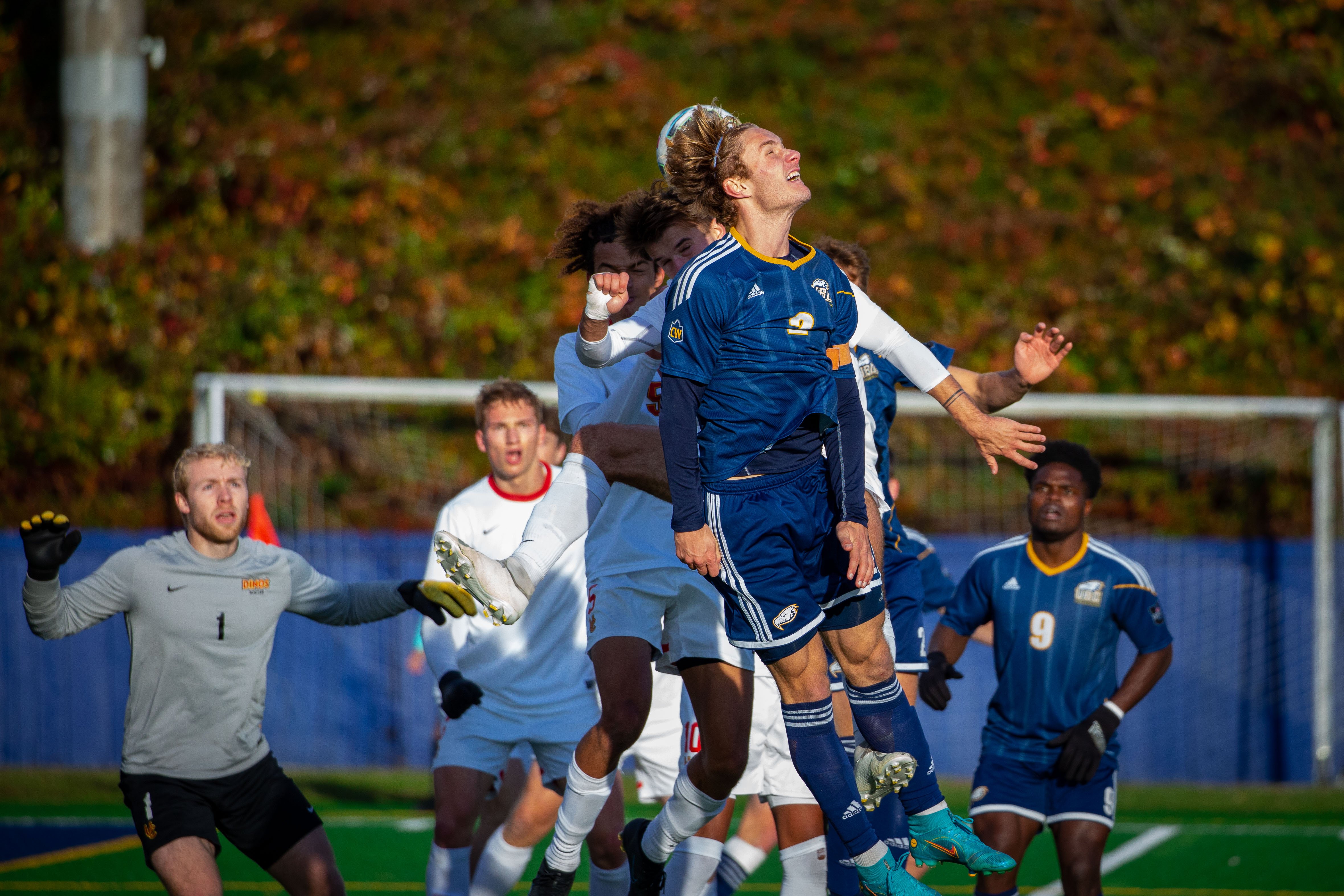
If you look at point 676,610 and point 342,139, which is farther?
point 342,139

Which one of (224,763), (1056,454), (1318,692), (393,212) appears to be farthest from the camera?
(393,212)

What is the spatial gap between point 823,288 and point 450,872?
316cm

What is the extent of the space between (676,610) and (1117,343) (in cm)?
1121

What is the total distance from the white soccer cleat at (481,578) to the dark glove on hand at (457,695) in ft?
4.89

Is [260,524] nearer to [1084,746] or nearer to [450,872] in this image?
[450,872]

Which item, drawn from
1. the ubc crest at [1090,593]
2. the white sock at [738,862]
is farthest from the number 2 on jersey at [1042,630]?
the white sock at [738,862]

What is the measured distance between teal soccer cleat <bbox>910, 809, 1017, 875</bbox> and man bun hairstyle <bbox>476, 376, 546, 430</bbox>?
288 cm

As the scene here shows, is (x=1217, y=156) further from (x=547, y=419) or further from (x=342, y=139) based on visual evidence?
(x=342, y=139)

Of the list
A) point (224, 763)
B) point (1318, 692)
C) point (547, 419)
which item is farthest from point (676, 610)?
point (1318, 692)

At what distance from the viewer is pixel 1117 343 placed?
588 inches

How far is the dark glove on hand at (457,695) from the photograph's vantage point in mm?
5699

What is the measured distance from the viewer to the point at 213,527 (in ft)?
16.8

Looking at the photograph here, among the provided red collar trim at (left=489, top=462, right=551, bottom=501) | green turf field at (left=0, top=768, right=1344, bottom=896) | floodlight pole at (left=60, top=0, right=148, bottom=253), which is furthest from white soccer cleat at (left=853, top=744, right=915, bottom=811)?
floodlight pole at (left=60, top=0, right=148, bottom=253)

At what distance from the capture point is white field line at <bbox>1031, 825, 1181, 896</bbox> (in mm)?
7313
